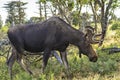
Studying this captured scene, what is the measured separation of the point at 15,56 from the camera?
36.4 feet

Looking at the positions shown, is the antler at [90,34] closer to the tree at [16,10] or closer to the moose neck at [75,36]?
the moose neck at [75,36]

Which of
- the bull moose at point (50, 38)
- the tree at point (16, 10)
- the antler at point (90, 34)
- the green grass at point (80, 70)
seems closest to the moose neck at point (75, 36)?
the bull moose at point (50, 38)

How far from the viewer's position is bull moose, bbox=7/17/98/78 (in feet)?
32.3

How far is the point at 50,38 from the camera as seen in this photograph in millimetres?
9875

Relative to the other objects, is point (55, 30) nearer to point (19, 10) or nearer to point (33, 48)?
point (33, 48)

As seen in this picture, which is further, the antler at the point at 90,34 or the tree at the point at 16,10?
the tree at the point at 16,10

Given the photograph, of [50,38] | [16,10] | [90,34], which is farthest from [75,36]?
[16,10]

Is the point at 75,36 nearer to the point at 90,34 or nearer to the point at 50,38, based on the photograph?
the point at 90,34

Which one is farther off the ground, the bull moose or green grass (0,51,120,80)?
the bull moose

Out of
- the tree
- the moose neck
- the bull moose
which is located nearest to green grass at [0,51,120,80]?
the bull moose

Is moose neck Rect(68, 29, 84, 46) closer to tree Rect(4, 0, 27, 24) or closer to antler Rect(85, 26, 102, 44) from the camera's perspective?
antler Rect(85, 26, 102, 44)

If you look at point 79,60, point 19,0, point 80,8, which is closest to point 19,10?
point 19,0

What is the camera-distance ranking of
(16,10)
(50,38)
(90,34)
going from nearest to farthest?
(90,34), (50,38), (16,10)

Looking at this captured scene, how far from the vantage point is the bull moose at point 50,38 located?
32.3ft
